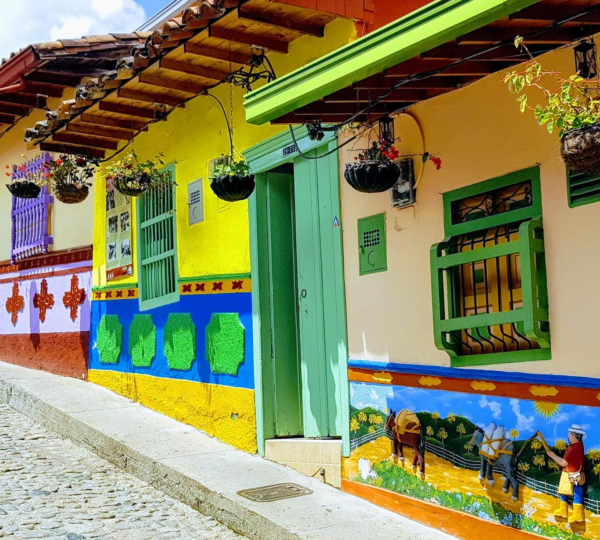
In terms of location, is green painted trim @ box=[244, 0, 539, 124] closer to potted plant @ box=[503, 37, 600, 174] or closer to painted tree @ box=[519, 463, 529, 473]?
potted plant @ box=[503, 37, 600, 174]

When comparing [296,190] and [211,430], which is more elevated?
[296,190]

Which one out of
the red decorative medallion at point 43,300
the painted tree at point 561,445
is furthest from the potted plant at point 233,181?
the red decorative medallion at point 43,300

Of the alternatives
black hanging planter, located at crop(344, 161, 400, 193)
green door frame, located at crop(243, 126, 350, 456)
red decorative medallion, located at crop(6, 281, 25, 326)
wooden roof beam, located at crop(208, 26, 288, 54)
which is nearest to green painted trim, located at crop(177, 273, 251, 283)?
green door frame, located at crop(243, 126, 350, 456)

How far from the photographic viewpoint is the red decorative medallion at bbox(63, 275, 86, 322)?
973cm

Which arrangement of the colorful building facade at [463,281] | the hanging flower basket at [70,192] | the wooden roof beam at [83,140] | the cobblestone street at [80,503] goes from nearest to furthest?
the colorful building facade at [463,281] < the cobblestone street at [80,503] < the wooden roof beam at [83,140] < the hanging flower basket at [70,192]

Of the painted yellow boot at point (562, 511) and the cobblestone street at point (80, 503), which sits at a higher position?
the painted yellow boot at point (562, 511)

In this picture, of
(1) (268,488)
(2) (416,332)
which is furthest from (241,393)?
(2) (416,332)

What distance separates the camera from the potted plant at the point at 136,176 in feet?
25.1

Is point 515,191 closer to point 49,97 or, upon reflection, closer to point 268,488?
point 268,488

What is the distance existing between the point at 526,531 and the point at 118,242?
20.1ft

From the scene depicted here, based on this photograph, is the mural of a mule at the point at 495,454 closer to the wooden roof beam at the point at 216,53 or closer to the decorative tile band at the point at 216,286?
the decorative tile band at the point at 216,286

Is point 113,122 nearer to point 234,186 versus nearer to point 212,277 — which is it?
point 212,277

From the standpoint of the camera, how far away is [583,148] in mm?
3285

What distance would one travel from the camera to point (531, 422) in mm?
4051
